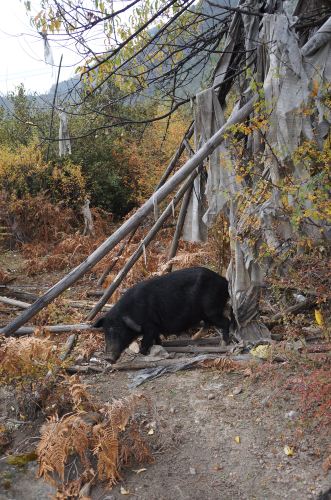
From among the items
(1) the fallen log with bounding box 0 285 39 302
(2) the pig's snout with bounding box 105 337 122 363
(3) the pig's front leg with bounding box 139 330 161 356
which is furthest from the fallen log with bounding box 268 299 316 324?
(1) the fallen log with bounding box 0 285 39 302

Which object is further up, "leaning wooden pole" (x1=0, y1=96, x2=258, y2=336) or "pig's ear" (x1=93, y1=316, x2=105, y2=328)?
"leaning wooden pole" (x1=0, y1=96, x2=258, y2=336)

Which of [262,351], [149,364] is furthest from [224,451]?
[149,364]

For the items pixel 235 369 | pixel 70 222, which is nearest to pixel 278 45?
pixel 235 369

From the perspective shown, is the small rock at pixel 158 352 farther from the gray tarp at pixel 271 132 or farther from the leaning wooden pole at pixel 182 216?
the leaning wooden pole at pixel 182 216

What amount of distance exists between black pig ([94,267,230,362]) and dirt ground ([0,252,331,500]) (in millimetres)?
1325

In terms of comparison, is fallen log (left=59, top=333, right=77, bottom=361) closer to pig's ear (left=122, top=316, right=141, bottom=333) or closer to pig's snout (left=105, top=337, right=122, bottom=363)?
pig's snout (left=105, top=337, right=122, bottom=363)

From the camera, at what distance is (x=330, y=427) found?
5000mm

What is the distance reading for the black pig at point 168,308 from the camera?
24.5 ft

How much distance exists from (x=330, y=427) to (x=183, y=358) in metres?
2.29

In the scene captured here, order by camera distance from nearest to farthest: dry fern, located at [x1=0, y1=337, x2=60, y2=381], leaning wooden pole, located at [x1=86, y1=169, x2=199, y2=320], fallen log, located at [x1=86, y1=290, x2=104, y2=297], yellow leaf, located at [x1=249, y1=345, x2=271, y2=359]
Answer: dry fern, located at [x1=0, y1=337, x2=60, y2=381] < yellow leaf, located at [x1=249, y1=345, x2=271, y2=359] < leaning wooden pole, located at [x1=86, y1=169, x2=199, y2=320] < fallen log, located at [x1=86, y1=290, x2=104, y2=297]

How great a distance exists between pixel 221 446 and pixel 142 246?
118 inches

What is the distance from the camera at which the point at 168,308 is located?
7.67 m

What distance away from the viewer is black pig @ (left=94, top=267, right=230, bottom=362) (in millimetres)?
7480

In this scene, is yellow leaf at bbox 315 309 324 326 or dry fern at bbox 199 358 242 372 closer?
yellow leaf at bbox 315 309 324 326
